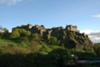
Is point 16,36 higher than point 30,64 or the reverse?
higher

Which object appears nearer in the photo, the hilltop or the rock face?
the hilltop

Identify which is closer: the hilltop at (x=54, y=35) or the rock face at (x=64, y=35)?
the hilltop at (x=54, y=35)

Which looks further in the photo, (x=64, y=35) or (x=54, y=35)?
(x=54, y=35)

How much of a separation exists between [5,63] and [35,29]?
6034 cm

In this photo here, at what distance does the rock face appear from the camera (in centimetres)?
8603

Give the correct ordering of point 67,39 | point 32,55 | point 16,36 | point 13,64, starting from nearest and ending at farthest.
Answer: point 13,64
point 32,55
point 16,36
point 67,39

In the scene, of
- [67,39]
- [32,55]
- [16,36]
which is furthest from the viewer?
[67,39]

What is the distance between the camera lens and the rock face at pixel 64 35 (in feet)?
282

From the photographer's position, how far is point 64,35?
89.4 m

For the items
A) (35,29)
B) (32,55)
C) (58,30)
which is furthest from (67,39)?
(32,55)

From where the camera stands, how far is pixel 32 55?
120ft

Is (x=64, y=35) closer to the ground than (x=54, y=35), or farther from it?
closer to the ground

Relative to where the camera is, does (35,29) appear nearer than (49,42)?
No

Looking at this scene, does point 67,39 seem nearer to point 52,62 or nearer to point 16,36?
point 16,36
